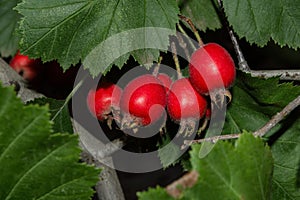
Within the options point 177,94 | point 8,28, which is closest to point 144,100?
point 177,94

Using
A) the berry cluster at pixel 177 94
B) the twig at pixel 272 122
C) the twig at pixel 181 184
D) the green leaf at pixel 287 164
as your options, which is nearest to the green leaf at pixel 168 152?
the berry cluster at pixel 177 94

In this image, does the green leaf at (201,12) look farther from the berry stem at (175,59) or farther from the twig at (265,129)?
the twig at (265,129)

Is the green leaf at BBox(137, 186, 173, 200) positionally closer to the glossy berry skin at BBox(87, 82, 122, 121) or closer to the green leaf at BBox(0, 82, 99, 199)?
the green leaf at BBox(0, 82, 99, 199)

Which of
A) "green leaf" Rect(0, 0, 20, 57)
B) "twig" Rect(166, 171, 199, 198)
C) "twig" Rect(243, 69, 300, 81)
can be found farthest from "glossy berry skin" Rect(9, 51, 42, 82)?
"twig" Rect(166, 171, 199, 198)

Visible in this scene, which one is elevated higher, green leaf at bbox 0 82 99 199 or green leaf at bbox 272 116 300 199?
green leaf at bbox 0 82 99 199

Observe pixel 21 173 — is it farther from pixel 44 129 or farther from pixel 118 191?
pixel 118 191

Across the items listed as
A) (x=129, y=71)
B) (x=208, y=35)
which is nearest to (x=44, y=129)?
(x=129, y=71)
